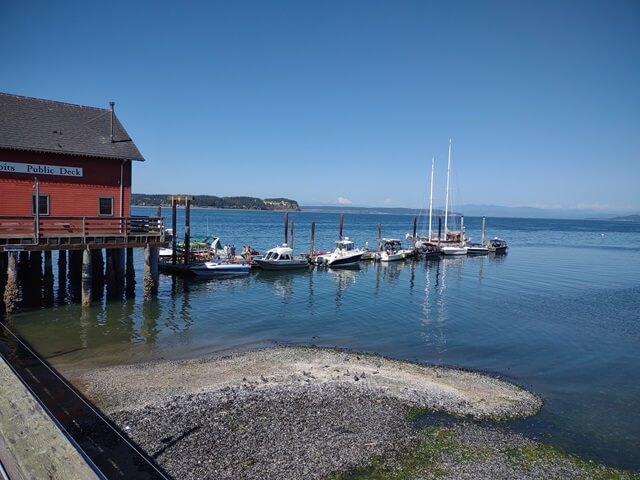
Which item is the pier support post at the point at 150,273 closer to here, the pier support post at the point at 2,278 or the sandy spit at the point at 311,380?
the pier support post at the point at 2,278

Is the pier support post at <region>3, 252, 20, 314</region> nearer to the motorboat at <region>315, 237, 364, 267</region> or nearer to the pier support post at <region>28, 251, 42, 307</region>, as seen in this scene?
the pier support post at <region>28, 251, 42, 307</region>

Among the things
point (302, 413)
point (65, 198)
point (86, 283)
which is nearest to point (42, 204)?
point (65, 198)

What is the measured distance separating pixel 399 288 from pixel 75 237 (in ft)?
79.9

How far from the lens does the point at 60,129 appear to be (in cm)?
2556

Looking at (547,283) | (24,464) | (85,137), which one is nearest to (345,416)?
(24,464)

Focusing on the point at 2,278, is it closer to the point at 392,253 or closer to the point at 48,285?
the point at 48,285

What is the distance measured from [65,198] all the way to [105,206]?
6.76 feet

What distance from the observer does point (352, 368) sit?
1756 cm

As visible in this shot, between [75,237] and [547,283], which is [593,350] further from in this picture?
[75,237]

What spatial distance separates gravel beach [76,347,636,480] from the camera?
1080cm

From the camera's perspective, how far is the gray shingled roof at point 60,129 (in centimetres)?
2370

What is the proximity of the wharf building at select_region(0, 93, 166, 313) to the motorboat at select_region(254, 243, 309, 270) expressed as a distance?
15.4 meters

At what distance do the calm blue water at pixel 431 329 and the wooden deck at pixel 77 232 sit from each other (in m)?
3.60

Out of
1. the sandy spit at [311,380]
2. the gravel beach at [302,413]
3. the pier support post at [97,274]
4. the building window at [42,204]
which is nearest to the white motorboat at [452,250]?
the pier support post at [97,274]
